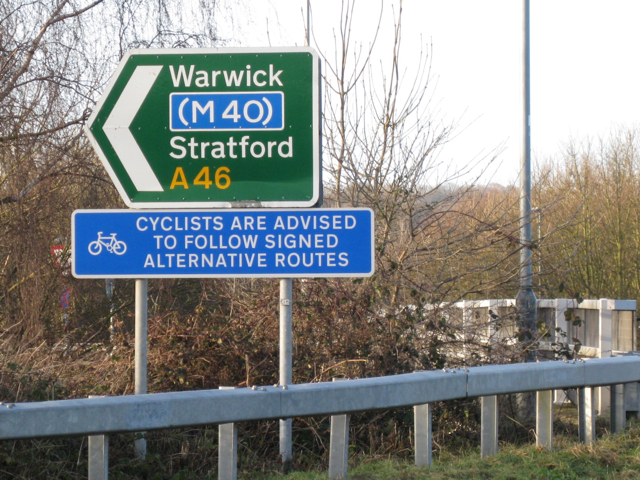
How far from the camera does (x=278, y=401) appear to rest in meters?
3.85

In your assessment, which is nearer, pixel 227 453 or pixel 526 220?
pixel 227 453

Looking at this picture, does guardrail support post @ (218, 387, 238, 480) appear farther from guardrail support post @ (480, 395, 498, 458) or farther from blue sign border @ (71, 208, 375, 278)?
guardrail support post @ (480, 395, 498, 458)

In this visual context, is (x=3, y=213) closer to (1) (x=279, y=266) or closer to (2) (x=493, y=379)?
(1) (x=279, y=266)

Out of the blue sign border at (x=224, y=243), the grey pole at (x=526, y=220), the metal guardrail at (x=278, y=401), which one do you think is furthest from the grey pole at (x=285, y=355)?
the grey pole at (x=526, y=220)

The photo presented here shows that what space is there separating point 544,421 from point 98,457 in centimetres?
309

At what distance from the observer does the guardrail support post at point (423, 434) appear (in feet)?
14.1

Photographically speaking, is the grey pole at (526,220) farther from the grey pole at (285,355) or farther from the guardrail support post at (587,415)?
the grey pole at (285,355)

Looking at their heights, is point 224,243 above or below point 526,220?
below

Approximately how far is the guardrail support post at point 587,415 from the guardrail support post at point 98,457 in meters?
3.39

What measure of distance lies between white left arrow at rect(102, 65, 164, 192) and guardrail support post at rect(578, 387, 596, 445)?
3.47 meters

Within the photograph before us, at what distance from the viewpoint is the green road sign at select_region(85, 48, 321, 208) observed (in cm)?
438

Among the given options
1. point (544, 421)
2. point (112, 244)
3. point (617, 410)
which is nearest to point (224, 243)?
point (112, 244)

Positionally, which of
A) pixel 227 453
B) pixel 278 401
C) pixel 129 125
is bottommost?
pixel 227 453

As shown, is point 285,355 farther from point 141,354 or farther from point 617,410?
point 617,410
